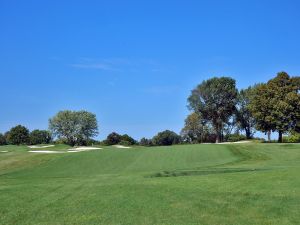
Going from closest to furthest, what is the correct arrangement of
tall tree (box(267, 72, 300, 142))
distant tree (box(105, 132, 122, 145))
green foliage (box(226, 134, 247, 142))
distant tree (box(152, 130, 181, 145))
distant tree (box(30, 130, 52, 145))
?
tall tree (box(267, 72, 300, 142)) → green foliage (box(226, 134, 247, 142)) → distant tree (box(105, 132, 122, 145)) → distant tree (box(30, 130, 52, 145)) → distant tree (box(152, 130, 181, 145))

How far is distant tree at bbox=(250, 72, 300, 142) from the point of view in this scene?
66.8 m

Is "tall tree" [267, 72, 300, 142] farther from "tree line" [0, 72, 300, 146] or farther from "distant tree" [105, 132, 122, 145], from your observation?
"distant tree" [105, 132, 122, 145]

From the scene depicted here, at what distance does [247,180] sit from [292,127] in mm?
55475

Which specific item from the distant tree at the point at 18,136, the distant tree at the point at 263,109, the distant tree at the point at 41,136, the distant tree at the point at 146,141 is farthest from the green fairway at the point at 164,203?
the distant tree at the point at 146,141

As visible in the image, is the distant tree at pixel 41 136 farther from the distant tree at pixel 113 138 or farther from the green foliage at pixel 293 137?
the green foliage at pixel 293 137

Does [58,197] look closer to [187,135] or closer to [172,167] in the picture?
[172,167]

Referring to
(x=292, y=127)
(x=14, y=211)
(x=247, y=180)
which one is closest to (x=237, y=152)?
(x=247, y=180)

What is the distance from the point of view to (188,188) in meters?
14.7

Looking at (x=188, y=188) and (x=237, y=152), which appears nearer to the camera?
(x=188, y=188)

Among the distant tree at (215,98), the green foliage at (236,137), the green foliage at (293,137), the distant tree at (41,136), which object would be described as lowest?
the green foliage at (293,137)

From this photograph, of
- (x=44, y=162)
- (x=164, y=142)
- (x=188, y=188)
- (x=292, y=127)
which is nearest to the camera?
(x=188, y=188)

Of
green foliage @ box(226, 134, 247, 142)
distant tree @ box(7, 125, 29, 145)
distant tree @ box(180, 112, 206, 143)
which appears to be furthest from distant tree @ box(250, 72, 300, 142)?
distant tree @ box(7, 125, 29, 145)

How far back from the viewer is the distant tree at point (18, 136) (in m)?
123

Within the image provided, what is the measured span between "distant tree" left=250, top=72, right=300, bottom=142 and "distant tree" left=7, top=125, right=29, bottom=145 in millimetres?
74904
